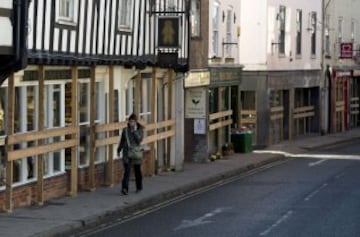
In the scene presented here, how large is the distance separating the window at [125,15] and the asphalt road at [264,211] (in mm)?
4274

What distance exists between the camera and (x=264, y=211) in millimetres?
16141

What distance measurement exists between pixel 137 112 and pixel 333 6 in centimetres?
2693

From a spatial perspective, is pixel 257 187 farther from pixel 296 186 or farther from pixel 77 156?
pixel 77 156

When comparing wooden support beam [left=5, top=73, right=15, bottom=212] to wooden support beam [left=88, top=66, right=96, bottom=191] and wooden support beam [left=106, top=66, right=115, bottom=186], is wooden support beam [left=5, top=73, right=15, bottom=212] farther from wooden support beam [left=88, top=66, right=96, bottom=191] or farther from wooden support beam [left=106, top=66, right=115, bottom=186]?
wooden support beam [left=106, top=66, right=115, bottom=186]

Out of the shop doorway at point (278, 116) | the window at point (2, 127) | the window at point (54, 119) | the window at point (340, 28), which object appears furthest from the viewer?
the window at point (340, 28)

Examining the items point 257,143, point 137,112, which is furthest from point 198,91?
point 257,143

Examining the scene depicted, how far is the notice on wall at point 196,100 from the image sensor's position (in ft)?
87.3

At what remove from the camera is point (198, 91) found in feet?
87.2

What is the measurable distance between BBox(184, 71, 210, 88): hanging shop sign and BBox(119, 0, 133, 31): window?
16.9 ft

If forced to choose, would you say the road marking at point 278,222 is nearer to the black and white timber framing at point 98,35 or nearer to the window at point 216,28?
the black and white timber framing at point 98,35

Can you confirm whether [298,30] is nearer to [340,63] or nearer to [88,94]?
[340,63]

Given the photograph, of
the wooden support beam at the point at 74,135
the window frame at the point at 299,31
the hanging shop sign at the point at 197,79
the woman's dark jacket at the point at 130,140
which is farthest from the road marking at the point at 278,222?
the window frame at the point at 299,31

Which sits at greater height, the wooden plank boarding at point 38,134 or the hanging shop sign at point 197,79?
the hanging shop sign at point 197,79

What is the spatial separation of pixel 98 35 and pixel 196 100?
8943mm
